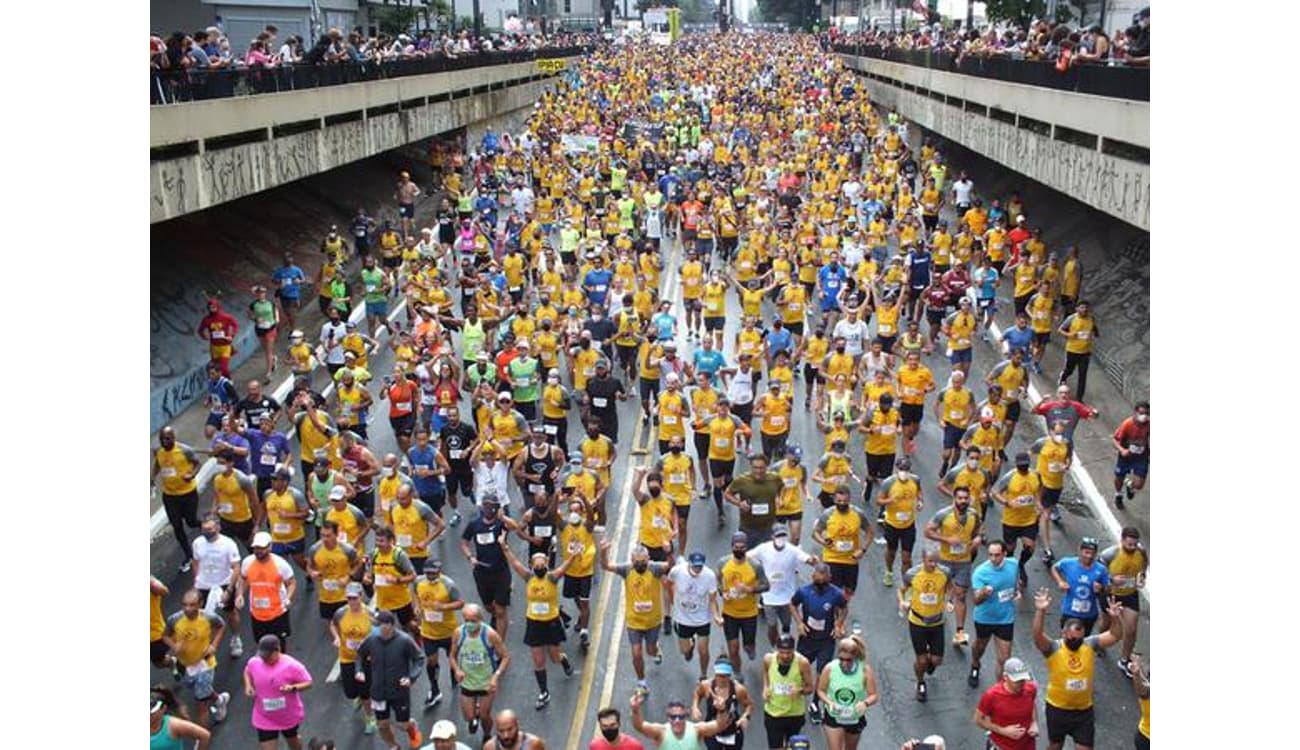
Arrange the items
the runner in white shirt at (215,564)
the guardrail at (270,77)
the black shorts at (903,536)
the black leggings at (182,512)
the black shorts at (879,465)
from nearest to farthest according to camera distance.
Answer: the runner in white shirt at (215,564) < the black shorts at (903,536) < the black leggings at (182,512) < the black shorts at (879,465) < the guardrail at (270,77)

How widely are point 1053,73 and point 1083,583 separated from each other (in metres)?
13.9

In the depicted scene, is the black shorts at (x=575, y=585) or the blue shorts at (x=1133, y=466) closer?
the black shorts at (x=575, y=585)

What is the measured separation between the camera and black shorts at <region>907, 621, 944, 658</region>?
11016 millimetres

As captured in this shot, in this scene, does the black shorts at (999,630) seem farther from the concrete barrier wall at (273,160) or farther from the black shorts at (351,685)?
the concrete barrier wall at (273,160)

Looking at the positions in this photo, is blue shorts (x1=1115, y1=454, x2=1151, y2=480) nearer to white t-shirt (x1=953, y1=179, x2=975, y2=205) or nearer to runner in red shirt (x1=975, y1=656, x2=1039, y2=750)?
runner in red shirt (x1=975, y1=656, x2=1039, y2=750)

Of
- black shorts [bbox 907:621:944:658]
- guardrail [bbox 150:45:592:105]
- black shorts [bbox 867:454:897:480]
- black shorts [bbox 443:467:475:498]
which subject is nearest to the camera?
black shorts [bbox 907:621:944:658]

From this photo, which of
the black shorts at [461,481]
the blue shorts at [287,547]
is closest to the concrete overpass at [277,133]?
the black shorts at [461,481]

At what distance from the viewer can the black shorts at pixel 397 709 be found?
33.1 feet

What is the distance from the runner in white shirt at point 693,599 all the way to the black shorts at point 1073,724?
267 cm

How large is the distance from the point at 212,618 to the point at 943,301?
43.2 feet

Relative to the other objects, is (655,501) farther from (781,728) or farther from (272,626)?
(272,626)

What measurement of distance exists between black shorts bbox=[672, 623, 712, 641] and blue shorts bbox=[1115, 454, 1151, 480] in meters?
5.70

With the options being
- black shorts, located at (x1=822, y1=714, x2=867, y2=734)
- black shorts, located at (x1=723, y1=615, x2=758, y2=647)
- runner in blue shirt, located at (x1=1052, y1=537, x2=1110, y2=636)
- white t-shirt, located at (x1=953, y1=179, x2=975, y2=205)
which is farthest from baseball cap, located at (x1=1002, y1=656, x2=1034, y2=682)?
white t-shirt, located at (x1=953, y1=179, x2=975, y2=205)

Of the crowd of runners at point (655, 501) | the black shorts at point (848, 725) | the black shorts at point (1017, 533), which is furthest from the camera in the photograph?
the black shorts at point (1017, 533)
